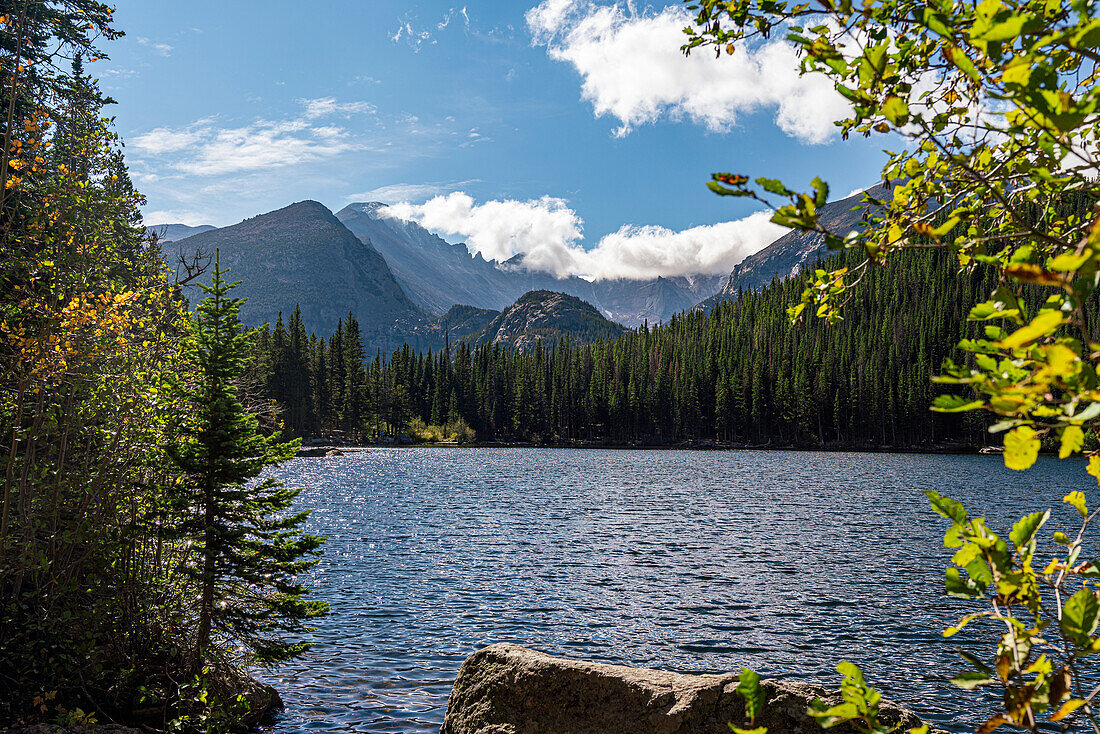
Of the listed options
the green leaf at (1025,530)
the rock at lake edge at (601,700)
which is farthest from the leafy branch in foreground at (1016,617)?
the rock at lake edge at (601,700)

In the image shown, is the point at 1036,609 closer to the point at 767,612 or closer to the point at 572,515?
→ the point at 767,612

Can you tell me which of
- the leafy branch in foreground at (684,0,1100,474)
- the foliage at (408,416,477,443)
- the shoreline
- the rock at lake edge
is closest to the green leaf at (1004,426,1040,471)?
the leafy branch in foreground at (684,0,1100,474)

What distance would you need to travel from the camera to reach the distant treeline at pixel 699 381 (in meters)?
120

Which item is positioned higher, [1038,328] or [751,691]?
[1038,328]

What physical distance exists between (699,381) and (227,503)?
5446 inches

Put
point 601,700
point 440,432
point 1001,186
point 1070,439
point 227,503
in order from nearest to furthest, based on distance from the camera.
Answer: point 1070,439 → point 1001,186 → point 601,700 → point 227,503 → point 440,432

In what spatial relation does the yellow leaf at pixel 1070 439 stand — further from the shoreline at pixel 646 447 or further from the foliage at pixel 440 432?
the foliage at pixel 440 432

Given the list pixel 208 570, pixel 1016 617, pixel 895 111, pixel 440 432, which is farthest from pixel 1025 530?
pixel 440 432

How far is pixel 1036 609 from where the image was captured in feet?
7.40

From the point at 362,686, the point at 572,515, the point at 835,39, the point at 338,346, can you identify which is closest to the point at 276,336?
the point at 338,346

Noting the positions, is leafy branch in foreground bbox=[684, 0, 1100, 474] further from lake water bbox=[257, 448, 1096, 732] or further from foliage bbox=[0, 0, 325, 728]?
lake water bbox=[257, 448, 1096, 732]

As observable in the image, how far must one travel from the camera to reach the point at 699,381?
470ft

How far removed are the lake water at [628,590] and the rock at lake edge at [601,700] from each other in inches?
159

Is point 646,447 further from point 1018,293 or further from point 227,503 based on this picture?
point 1018,293
